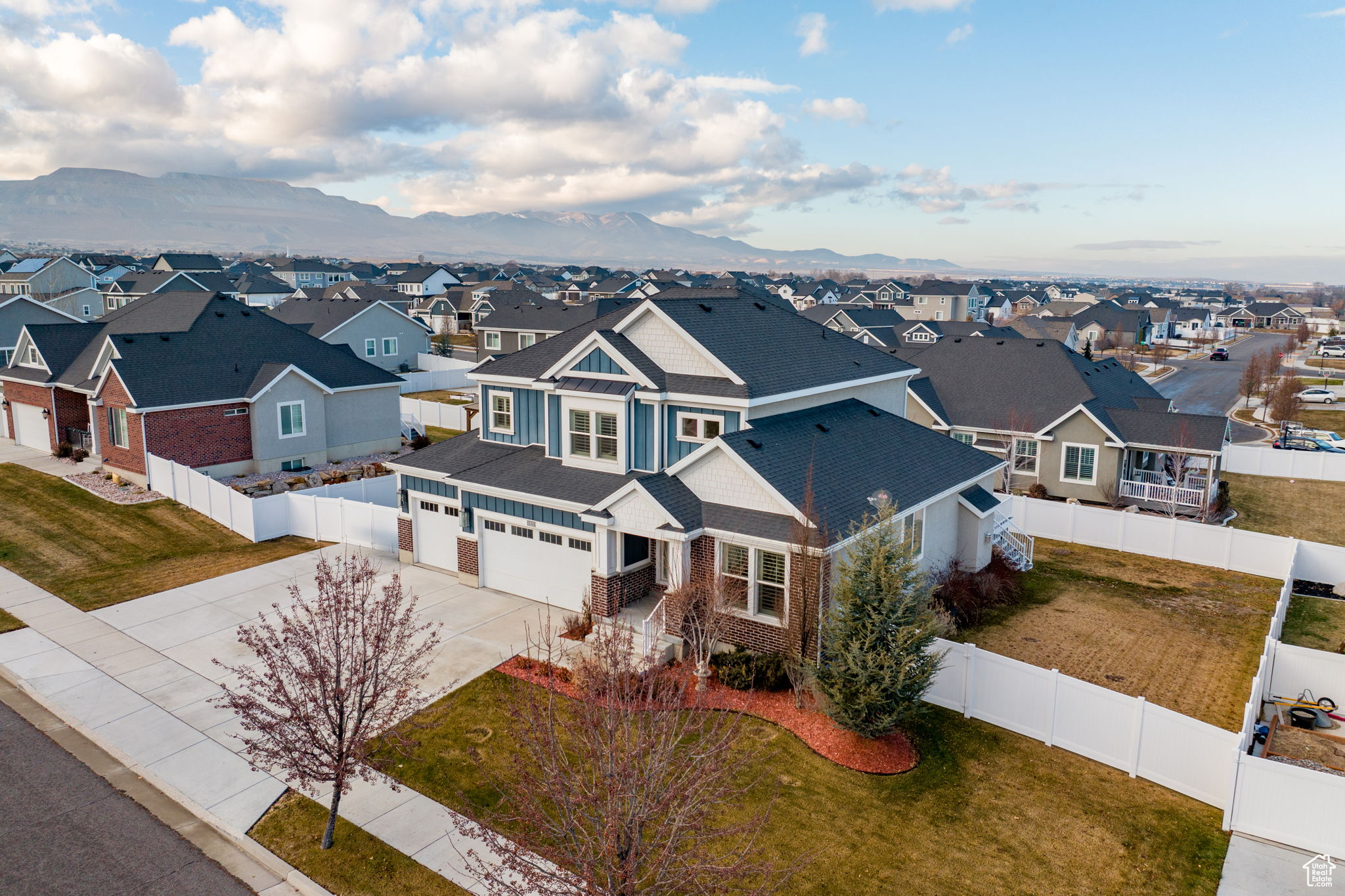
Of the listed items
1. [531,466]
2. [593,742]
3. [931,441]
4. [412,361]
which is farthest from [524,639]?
[412,361]

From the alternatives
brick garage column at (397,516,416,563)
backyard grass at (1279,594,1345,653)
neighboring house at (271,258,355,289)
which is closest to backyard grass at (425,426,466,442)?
brick garage column at (397,516,416,563)

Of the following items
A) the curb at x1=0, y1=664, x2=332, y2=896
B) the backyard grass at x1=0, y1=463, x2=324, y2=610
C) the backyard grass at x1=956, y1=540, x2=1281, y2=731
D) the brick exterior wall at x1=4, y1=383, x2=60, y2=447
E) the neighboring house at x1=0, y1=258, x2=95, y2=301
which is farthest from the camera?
the neighboring house at x1=0, y1=258, x2=95, y2=301

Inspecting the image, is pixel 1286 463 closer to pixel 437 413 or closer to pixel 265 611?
pixel 437 413

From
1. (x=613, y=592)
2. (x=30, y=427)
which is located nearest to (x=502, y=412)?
(x=613, y=592)

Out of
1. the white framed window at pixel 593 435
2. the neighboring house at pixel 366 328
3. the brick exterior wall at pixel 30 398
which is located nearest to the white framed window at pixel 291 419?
the brick exterior wall at pixel 30 398

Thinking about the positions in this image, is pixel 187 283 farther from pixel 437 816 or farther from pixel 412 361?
pixel 437 816

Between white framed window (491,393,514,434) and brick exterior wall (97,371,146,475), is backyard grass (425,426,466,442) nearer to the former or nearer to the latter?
brick exterior wall (97,371,146,475)
